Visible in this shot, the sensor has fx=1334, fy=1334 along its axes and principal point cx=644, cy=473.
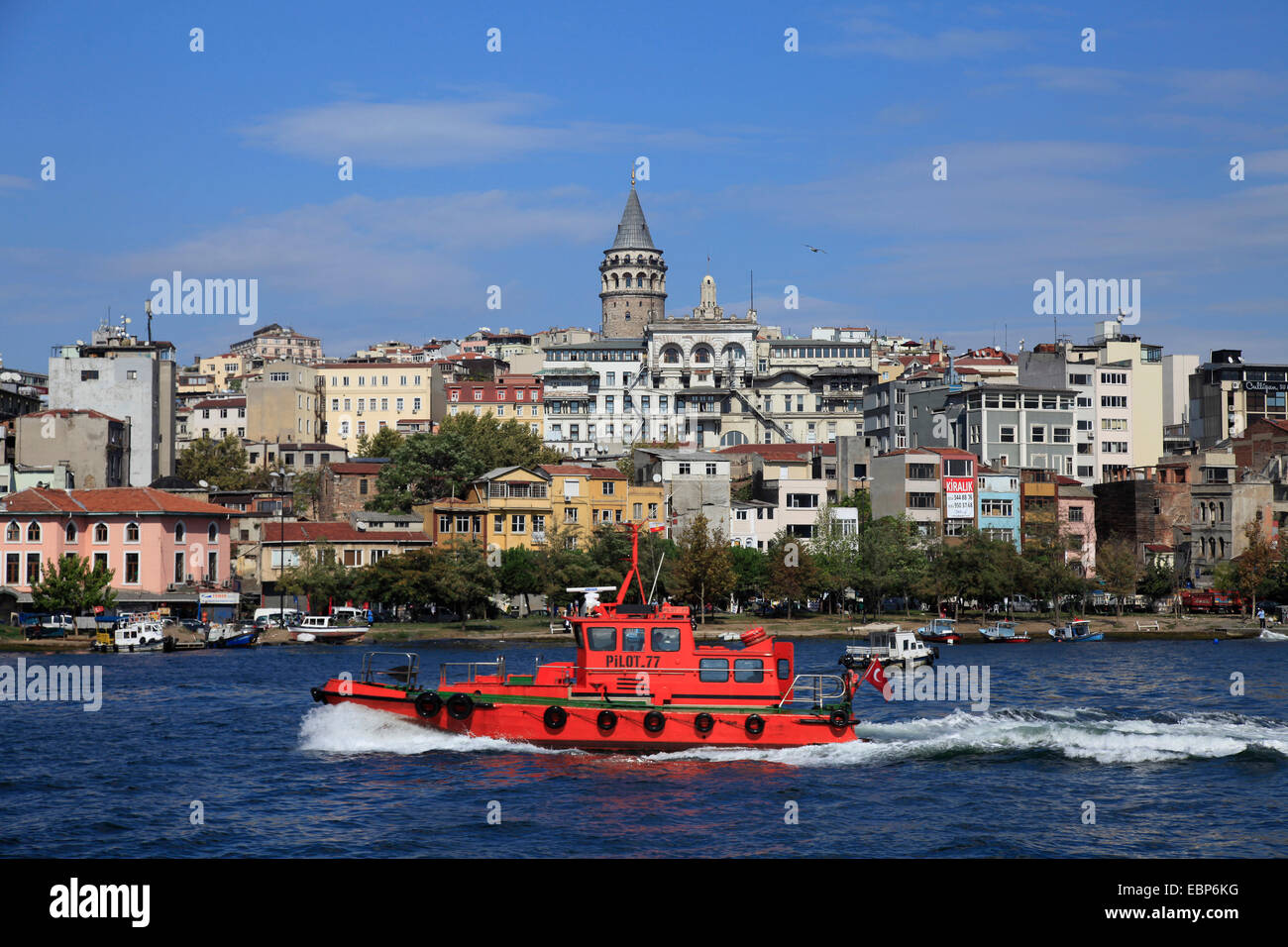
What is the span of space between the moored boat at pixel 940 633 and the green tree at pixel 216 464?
210 ft

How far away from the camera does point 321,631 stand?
69.8m

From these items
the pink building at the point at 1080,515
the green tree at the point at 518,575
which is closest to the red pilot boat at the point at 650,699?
the green tree at the point at 518,575

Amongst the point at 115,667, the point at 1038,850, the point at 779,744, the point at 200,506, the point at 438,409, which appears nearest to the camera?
the point at 1038,850

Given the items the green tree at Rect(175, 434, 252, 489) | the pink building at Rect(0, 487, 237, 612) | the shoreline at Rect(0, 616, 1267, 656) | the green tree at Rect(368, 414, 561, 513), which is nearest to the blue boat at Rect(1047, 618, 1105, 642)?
the shoreline at Rect(0, 616, 1267, 656)

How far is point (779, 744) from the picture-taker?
1223 inches

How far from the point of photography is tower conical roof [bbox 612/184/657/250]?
190250 millimetres

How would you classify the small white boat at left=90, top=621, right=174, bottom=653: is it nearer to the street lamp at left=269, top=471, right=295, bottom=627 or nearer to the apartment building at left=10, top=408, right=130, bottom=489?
the street lamp at left=269, top=471, right=295, bottom=627

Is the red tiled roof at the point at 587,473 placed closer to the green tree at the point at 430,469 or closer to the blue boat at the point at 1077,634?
the green tree at the point at 430,469

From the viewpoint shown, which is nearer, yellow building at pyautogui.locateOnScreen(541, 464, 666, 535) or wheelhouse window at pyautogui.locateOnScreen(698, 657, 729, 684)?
wheelhouse window at pyautogui.locateOnScreen(698, 657, 729, 684)

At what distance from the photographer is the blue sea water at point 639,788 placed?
23.5m

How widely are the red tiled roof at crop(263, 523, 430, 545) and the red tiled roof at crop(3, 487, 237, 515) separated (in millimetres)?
7106

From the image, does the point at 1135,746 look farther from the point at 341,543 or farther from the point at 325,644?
the point at 341,543

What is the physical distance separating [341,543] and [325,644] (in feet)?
50.4
